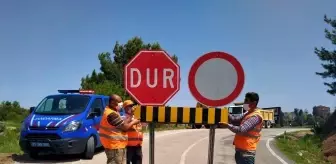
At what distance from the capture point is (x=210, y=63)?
5.11 meters

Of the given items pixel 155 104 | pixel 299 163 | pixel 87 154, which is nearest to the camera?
pixel 155 104

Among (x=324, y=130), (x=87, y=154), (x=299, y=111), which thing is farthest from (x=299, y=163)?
(x=299, y=111)

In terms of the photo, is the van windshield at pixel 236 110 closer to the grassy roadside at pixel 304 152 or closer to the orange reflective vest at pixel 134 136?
the grassy roadside at pixel 304 152

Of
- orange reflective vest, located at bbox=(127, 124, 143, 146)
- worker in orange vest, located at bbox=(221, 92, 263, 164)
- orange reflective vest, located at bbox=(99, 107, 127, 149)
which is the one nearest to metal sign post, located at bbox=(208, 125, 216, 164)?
worker in orange vest, located at bbox=(221, 92, 263, 164)

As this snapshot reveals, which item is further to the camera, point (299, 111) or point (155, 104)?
point (299, 111)

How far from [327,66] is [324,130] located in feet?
16.1

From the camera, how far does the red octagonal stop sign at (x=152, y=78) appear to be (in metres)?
5.68

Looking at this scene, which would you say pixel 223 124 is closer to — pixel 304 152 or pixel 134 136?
pixel 134 136

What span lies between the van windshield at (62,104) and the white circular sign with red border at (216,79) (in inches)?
334

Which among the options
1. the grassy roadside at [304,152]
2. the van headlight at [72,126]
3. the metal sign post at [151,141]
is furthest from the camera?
the grassy roadside at [304,152]

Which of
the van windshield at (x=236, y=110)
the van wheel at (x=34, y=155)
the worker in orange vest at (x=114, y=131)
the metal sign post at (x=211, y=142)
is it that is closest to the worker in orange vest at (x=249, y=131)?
the metal sign post at (x=211, y=142)

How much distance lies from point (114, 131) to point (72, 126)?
18.6 feet

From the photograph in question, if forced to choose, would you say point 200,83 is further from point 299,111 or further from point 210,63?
point 299,111

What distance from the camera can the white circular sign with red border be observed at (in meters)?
5.08
